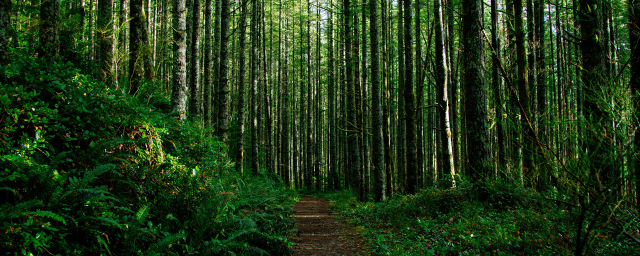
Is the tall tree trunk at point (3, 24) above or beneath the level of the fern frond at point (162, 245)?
above

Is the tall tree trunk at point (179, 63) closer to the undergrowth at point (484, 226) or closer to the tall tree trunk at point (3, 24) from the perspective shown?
the tall tree trunk at point (3, 24)

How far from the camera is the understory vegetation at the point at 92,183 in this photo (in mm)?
3047

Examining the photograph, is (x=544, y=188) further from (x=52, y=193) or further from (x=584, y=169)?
(x=52, y=193)

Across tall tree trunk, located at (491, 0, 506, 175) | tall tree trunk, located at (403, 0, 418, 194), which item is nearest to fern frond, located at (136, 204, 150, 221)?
tall tree trunk, located at (491, 0, 506, 175)

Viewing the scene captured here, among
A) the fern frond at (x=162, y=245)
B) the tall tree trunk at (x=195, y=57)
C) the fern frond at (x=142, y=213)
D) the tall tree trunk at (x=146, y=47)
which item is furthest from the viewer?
the tall tree trunk at (x=195, y=57)

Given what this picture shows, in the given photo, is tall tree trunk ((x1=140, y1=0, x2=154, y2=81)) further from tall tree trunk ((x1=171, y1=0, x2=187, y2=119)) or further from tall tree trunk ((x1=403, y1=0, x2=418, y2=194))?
tall tree trunk ((x1=403, y1=0, x2=418, y2=194))

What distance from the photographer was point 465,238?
15.7 ft

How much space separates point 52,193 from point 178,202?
1.39 m

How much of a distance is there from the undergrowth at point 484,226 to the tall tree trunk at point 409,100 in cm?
327

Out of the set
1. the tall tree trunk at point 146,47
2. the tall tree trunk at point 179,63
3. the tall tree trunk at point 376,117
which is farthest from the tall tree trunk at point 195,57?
the tall tree trunk at point 376,117

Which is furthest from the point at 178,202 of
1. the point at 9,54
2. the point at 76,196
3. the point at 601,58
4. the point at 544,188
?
the point at 601,58

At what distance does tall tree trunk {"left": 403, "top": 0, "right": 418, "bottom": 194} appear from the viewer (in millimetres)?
10836

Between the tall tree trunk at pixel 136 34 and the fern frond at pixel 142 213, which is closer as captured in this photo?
the fern frond at pixel 142 213

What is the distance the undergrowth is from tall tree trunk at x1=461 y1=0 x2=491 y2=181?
82 cm
